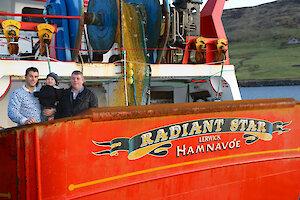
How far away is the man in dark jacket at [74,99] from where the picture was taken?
11.5 ft

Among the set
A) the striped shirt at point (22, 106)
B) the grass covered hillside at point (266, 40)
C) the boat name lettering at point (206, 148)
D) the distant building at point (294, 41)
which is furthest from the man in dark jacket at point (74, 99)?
the distant building at point (294, 41)

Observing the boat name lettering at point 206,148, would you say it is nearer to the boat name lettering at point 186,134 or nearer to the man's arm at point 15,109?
the boat name lettering at point 186,134

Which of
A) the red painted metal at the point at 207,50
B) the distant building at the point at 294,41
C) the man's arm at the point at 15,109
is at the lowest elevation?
the man's arm at the point at 15,109

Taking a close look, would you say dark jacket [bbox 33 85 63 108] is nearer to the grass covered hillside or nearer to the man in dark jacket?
the man in dark jacket

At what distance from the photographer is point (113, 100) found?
284 inches

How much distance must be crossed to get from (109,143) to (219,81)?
5475 millimetres

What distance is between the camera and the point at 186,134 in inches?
152

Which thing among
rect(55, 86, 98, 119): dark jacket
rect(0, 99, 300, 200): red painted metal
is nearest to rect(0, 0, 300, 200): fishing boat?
rect(0, 99, 300, 200): red painted metal

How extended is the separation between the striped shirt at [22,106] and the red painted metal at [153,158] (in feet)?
1.63

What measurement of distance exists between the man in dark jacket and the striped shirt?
267 mm

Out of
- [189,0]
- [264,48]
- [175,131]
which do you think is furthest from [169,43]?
[264,48]

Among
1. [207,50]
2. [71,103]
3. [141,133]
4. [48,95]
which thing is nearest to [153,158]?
[141,133]

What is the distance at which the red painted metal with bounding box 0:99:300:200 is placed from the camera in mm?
2867

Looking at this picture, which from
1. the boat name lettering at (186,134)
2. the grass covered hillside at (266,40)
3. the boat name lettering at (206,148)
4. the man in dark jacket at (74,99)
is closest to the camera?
the boat name lettering at (186,134)
